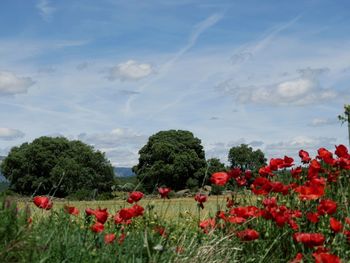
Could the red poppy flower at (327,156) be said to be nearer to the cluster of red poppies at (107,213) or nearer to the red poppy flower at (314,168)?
the red poppy flower at (314,168)

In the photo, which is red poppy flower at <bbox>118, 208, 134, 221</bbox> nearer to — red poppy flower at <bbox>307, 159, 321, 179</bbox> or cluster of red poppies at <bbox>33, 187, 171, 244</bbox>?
cluster of red poppies at <bbox>33, 187, 171, 244</bbox>

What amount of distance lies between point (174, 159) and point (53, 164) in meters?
16.2

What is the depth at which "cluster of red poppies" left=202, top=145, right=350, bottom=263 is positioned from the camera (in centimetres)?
596

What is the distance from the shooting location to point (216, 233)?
787 cm

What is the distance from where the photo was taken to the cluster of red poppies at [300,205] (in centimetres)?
596

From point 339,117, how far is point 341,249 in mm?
26619

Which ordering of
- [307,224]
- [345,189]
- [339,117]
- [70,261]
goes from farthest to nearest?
1. [339,117]
2. [345,189]
3. [307,224]
4. [70,261]

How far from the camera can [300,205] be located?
8.41 meters

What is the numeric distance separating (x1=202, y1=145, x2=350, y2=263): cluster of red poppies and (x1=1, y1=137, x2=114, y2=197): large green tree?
216ft

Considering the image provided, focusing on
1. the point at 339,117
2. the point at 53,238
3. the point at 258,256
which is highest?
the point at 339,117

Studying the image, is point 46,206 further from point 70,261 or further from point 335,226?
point 335,226

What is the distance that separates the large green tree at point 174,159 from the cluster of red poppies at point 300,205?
61.3 m

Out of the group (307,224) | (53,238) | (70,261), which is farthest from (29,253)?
(307,224)

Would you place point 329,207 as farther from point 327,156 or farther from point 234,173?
point 234,173
